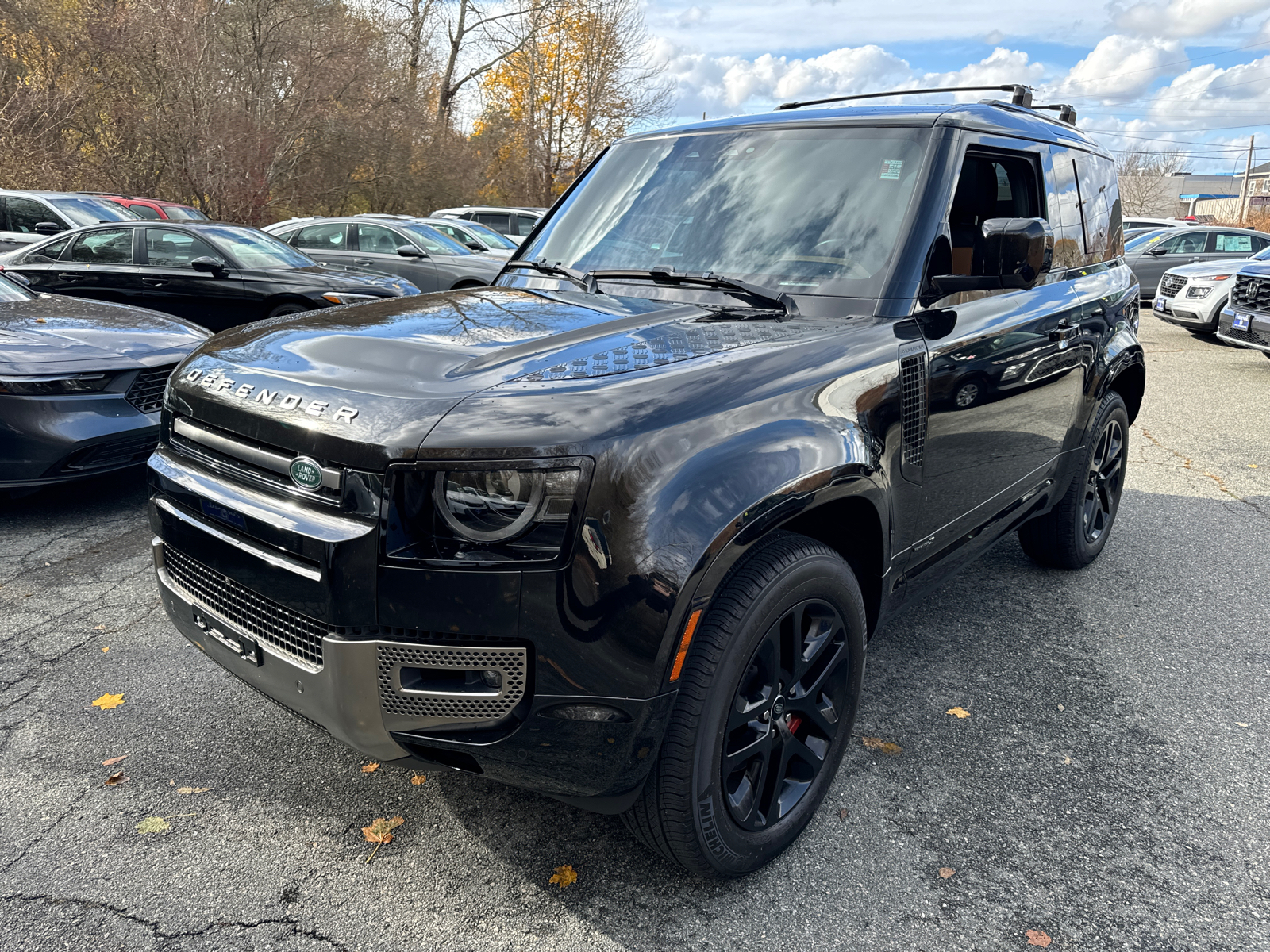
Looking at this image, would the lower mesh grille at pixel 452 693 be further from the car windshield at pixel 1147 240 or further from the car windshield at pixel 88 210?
the car windshield at pixel 1147 240

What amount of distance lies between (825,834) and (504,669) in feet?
4.01

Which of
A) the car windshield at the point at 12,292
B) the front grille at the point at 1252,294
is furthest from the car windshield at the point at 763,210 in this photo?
the front grille at the point at 1252,294

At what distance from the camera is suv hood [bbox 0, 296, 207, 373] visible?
500 cm

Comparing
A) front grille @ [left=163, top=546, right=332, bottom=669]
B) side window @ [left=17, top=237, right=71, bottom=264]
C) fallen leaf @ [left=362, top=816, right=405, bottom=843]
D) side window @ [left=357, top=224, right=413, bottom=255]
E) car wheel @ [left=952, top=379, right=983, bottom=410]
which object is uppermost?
side window @ [left=357, top=224, right=413, bottom=255]

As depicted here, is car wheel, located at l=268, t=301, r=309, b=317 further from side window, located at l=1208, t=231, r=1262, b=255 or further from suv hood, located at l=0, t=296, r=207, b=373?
side window, located at l=1208, t=231, r=1262, b=255

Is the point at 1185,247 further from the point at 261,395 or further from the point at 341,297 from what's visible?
the point at 261,395

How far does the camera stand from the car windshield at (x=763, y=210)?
9.57 ft

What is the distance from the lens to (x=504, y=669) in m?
1.94

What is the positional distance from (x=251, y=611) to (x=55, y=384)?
3518 mm

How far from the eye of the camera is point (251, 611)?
224 cm

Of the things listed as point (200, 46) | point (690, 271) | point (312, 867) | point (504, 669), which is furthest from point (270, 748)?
point (200, 46)

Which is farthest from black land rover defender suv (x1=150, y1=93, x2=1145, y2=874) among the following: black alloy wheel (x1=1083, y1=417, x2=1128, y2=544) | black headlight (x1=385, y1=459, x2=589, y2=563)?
black alloy wheel (x1=1083, y1=417, x2=1128, y2=544)

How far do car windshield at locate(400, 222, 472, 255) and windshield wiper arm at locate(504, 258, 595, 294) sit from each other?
967 centimetres

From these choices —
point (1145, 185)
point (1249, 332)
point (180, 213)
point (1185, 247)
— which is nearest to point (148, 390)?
point (180, 213)
